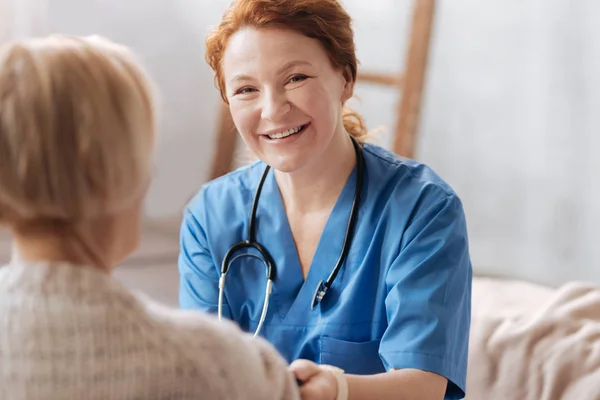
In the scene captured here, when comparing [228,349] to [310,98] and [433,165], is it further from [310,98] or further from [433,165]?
[433,165]

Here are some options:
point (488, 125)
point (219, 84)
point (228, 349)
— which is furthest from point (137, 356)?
point (488, 125)

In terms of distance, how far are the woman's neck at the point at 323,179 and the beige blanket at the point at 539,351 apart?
0.57 meters

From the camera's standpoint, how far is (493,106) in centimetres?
262

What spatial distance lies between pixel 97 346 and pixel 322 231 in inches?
27.9

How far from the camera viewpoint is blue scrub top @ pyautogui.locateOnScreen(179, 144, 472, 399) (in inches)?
49.9

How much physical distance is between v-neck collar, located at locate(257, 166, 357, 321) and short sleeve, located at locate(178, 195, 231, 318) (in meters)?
0.12

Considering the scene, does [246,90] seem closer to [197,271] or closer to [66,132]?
[197,271]

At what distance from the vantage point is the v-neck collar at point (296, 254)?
1.42 m

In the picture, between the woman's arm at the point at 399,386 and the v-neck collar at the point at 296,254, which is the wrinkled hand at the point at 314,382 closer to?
the woman's arm at the point at 399,386

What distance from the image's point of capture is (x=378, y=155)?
1.50 meters

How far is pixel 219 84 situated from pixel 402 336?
60cm

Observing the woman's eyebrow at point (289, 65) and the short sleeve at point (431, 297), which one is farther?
the woman's eyebrow at point (289, 65)

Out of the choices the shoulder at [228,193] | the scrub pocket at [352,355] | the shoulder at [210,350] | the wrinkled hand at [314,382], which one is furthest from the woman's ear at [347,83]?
the shoulder at [210,350]

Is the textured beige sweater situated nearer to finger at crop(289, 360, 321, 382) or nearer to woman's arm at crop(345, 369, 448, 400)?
finger at crop(289, 360, 321, 382)
